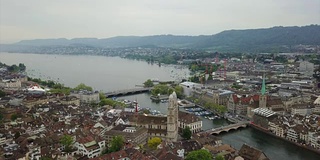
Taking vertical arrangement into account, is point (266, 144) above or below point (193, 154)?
below

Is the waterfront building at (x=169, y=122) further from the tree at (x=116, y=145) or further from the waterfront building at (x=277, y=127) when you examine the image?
the waterfront building at (x=277, y=127)

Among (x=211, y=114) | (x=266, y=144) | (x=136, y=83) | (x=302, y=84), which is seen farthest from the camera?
(x=136, y=83)

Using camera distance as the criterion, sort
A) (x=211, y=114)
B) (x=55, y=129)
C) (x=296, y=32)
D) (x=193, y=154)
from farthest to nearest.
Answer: (x=296, y=32) < (x=211, y=114) < (x=55, y=129) < (x=193, y=154)

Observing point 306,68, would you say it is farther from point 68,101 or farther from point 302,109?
point 68,101

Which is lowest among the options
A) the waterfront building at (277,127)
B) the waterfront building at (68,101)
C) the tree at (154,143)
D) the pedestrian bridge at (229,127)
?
the pedestrian bridge at (229,127)

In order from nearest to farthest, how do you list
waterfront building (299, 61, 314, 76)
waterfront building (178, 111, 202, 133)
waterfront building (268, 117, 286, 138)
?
waterfront building (268, 117, 286, 138), waterfront building (178, 111, 202, 133), waterfront building (299, 61, 314, 76)

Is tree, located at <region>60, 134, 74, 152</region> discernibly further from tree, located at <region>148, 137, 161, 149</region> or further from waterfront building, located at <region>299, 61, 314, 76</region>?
waterfront building, located at <region>299, 61, 314, 76</region>

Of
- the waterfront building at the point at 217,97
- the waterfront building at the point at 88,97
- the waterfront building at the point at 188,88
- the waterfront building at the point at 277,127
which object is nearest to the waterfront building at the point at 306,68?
the waterfront building at the point at 188,88

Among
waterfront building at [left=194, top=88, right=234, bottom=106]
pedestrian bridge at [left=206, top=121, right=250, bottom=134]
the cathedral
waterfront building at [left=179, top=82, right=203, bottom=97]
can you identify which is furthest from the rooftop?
waterfront building at [left=179, top=82, right=203, bottom=97]

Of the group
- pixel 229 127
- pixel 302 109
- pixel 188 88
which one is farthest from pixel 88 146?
pixel 188 88

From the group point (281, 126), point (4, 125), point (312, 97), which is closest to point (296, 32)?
point (312, 97)

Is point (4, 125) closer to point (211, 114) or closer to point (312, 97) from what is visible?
point (211, 114)
